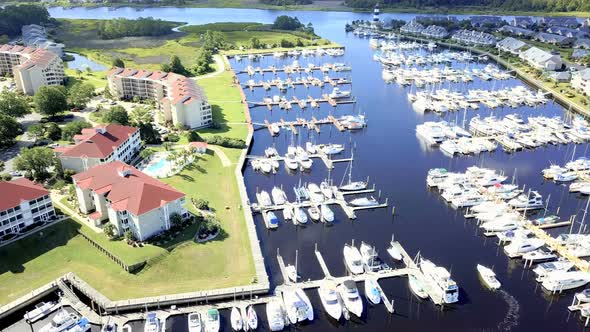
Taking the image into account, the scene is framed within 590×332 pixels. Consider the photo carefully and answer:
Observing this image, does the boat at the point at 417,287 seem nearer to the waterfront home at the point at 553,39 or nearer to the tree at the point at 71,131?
the tree at the point at 71,131

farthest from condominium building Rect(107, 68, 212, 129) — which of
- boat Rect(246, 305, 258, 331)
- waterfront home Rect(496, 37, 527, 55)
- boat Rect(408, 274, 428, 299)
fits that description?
waterfront home Rect(496, 37, 527, 55)

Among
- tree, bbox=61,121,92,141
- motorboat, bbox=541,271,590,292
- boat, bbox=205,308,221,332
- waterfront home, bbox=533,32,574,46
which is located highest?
waterfront home, bbox=533,32,574,46

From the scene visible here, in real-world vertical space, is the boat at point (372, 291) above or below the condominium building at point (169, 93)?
below

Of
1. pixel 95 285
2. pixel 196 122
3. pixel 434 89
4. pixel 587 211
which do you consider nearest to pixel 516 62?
pixel 434 89

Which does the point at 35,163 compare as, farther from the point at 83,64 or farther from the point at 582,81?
the point at 582,81

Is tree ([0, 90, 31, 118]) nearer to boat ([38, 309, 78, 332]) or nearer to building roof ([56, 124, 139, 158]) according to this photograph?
building roof ([56, 124, 139, 158])

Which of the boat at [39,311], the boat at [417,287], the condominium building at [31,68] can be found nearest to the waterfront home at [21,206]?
the boat at [39,311]

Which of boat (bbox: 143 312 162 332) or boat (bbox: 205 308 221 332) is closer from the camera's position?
boat (bbox: 143 312 162 332)
